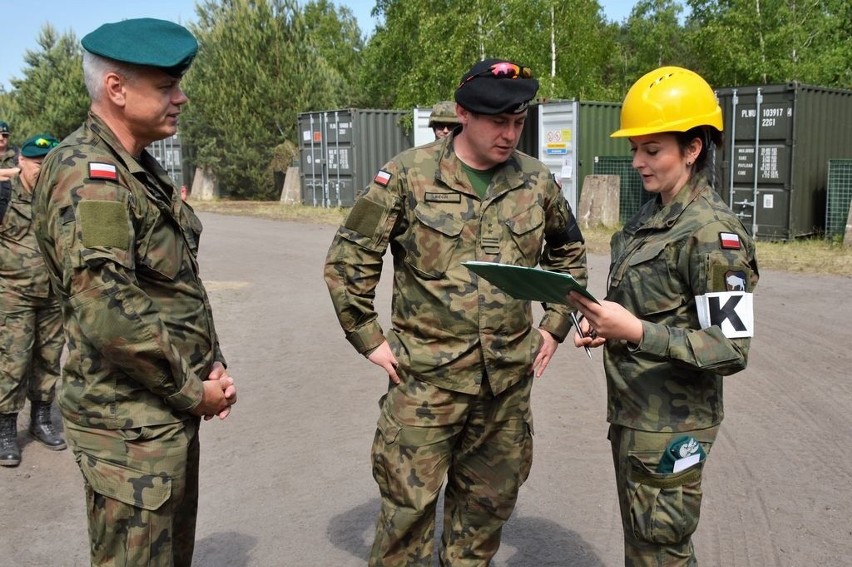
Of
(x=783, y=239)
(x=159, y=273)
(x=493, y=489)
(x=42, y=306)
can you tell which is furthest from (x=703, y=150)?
(x=783, y=239)

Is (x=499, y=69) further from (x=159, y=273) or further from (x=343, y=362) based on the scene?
(x=343, y=362)

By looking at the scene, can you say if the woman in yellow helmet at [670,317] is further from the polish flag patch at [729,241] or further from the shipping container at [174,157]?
the shipping container at [174,157]

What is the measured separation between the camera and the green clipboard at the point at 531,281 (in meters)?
2.46

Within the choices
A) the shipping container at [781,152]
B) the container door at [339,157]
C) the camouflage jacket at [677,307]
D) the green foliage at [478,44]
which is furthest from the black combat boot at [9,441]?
the green foliage at [478,44]

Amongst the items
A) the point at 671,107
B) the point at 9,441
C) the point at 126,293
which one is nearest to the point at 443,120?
the point at 9,441

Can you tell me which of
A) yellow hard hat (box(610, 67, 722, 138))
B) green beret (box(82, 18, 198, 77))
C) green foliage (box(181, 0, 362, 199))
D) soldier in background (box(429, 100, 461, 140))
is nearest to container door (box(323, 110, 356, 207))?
green foliage (box(181, 0, 362, 199))

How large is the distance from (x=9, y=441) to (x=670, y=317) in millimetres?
4466

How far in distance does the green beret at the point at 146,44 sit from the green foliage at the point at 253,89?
27392 millimetres

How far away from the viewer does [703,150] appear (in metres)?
2.99

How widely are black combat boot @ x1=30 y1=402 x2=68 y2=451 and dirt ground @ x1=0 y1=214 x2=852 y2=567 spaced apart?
0.08 meters

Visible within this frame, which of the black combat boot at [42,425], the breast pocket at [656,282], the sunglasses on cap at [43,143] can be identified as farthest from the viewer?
the sunglasses on cap at [43,143]

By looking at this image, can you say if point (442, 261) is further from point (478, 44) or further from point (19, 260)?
point (478, 44)

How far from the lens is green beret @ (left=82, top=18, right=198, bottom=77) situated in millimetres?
2586

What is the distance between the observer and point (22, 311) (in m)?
5.71
